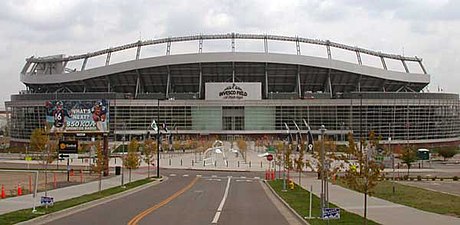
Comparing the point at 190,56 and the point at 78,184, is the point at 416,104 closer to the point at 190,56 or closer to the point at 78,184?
the point at 190,56

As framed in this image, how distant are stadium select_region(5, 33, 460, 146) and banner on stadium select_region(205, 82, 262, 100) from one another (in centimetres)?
24

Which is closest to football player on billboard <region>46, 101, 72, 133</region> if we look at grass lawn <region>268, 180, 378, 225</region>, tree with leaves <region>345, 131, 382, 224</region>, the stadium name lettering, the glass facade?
the glass facade

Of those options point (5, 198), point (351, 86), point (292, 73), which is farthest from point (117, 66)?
point (5, 198)

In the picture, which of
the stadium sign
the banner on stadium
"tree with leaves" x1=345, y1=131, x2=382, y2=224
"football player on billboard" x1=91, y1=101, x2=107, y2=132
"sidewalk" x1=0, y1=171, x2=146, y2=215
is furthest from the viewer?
the banner on stadium

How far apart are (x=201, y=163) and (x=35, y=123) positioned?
74.4m

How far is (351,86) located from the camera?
156 m

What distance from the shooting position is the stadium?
5512 inches

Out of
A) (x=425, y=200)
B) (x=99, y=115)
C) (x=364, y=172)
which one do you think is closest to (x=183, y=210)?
(x=364, y=172)

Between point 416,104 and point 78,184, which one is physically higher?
point 416,104

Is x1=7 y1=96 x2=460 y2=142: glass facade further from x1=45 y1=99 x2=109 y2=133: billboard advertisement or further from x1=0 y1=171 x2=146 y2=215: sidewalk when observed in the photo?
x1=0 y1=171 x2=146 y2=215: sidewalk

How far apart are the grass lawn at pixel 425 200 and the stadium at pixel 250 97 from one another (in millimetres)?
97910

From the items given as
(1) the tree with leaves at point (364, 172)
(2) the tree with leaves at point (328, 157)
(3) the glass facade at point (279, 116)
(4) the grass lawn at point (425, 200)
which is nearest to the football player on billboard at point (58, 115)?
(3) the glass facade at point (279, 116)

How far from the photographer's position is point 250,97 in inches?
5738

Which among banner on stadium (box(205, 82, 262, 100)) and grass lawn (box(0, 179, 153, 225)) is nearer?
grass lawn (box(0, 179, 153, 225))
